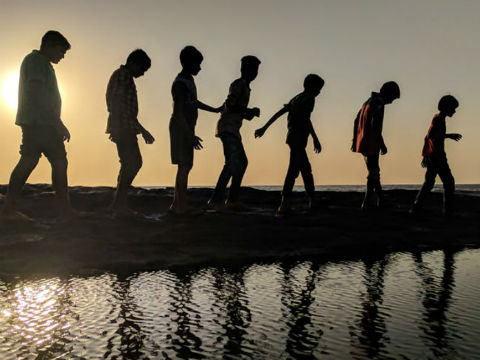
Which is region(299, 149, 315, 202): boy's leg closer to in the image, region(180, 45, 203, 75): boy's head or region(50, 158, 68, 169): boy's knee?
region(180, 45, 203, 75): boy's head

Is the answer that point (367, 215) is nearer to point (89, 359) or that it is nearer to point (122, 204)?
point (122, 204)

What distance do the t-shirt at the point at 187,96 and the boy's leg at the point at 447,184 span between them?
4.10 m

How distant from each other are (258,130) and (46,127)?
2.91 metres

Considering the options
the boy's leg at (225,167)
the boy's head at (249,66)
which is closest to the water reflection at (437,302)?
the boy's leg at (225,167)

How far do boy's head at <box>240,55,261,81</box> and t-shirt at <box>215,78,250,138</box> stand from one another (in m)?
0.10

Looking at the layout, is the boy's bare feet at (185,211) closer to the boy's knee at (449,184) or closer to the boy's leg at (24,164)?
the boy's leg at (24,164)

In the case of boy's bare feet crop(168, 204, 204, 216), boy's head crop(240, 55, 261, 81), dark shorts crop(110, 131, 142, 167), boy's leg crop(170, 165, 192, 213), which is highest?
boy's head crop(240, 55, 261, 81)

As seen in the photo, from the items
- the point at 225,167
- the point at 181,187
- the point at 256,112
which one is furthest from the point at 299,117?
the point at 181,187

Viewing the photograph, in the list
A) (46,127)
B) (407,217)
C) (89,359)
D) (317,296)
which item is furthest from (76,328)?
(407,217)

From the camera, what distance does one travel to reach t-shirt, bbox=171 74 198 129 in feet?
22.2

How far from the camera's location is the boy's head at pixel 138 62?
6.63 m

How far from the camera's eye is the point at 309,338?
8.01 ft

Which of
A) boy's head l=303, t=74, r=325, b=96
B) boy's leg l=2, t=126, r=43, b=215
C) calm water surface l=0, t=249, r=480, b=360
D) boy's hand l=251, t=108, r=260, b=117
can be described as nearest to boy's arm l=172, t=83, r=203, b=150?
boy's hand l=251, t=108, r=260, b=117

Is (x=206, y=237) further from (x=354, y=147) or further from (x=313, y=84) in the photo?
(x=354, y=147)
